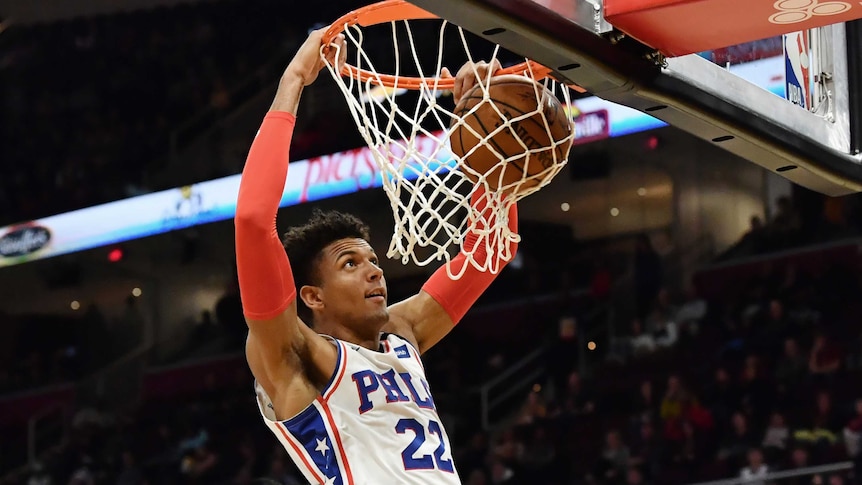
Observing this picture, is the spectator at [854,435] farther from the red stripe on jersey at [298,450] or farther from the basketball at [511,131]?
the red stripe on jersey at [298,450]

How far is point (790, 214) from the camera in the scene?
11.5 m

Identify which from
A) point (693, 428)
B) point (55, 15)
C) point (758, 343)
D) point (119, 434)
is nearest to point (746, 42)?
point (693, 428)

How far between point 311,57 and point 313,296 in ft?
2.50

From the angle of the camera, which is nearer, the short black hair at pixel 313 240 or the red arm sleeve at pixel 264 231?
the red arm sleeve at pixel 264 231

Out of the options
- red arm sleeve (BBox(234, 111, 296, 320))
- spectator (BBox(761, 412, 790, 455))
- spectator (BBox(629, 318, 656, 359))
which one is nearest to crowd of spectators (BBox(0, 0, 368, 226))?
spectator (BBox(629, 318, 656, 359))

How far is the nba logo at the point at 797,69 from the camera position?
3.48 metres

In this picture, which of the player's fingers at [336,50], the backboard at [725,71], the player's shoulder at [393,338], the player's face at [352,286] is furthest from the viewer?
the player's shoulder at [393,338]

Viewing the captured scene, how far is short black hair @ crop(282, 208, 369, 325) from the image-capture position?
3746mm

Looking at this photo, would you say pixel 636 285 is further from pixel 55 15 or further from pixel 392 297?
pixel 55 15

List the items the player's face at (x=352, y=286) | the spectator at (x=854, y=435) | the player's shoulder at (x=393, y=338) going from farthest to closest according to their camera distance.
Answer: the spectator at (x=854, y=435)
the player's shoulder at (x=393, y=338)
the player's face at (x=352, y=286)

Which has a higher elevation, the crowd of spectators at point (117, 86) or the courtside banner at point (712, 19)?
the crowd of spectators at point (117, 86)

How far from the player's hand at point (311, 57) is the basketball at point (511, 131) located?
379 millimetres

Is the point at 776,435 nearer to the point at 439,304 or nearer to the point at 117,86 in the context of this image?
the point at 439,304

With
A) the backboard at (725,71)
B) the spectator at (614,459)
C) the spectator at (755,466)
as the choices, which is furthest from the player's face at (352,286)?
the spectator at (614,459)
